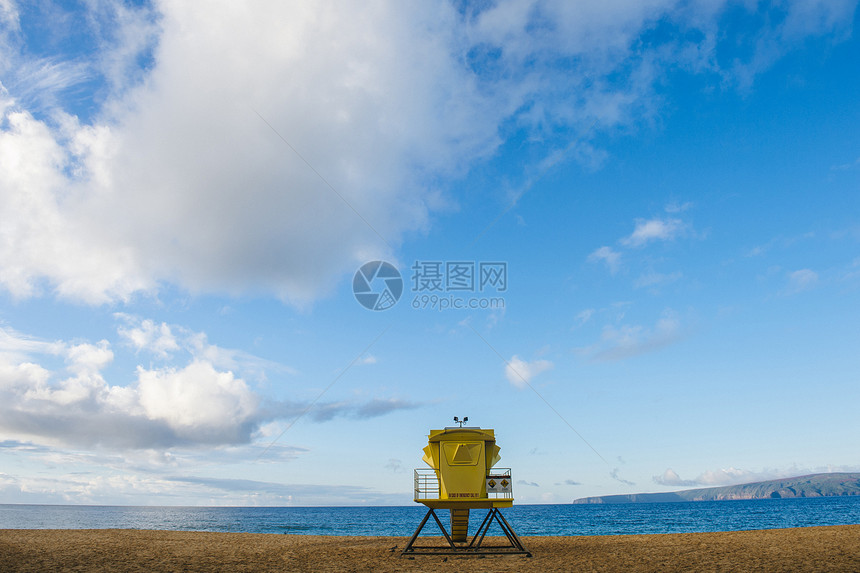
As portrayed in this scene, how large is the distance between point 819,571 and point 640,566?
5.93 meters

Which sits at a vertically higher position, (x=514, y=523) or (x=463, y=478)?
(x=463, y=478)

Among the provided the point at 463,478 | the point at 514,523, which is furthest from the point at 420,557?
the point at 514,523

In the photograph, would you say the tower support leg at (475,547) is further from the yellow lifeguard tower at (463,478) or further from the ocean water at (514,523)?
the ocean water at (514,523)

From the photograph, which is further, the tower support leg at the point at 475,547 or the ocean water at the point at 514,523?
the ocean water at the point at 514,523

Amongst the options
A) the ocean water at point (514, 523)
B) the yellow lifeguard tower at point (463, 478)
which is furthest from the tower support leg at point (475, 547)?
the ocean water at point (514, 523)

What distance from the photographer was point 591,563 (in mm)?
21766

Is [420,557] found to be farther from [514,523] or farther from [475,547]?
[514,523]

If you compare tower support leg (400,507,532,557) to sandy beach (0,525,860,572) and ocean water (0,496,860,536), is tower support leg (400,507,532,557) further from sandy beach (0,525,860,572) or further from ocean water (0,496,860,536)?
ocean water (0,496,860,536)

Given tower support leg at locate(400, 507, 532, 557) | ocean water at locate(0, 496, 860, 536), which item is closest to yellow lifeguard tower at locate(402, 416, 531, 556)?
tower support leg at locate(400, 507, 532, 557)

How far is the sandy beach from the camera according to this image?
798 inches

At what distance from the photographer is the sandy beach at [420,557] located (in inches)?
798

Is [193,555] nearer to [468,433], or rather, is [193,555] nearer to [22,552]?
[22,552]

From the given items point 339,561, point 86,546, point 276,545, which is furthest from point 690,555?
point 86,546

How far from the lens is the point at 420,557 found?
955 inches
